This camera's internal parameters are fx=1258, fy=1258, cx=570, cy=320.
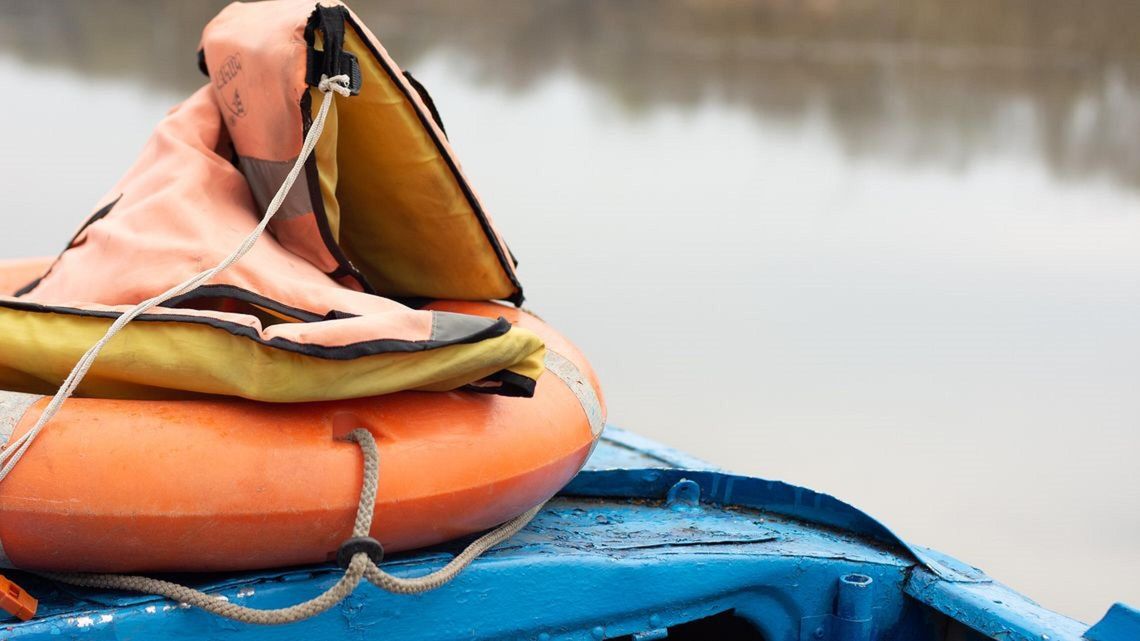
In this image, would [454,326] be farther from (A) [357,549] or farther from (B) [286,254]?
(B) [286,254]

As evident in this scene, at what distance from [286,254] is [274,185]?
131mm

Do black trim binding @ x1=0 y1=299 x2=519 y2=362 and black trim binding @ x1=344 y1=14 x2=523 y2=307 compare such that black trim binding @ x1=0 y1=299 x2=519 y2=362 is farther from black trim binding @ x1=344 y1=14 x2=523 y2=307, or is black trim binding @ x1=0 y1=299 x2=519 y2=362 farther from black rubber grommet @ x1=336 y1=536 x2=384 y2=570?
black trim binding @ x1=344 y1=14 x2=523 y2=307

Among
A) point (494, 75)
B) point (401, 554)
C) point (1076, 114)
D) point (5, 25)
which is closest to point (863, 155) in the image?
point (1076, 114)

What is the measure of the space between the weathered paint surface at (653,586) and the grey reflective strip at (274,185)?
0.51 meters

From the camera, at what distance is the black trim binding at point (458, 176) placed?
1.58 m

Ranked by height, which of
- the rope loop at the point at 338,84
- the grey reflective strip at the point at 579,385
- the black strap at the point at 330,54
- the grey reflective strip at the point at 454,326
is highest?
the black strap at the point at 330,54

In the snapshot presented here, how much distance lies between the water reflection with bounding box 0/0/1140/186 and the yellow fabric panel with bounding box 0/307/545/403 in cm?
753

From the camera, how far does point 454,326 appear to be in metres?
1.33

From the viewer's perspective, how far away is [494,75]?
941cm

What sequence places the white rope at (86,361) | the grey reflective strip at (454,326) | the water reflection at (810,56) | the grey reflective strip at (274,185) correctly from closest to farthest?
1. the white rope at (86,361)
2. the grey reflective strip at (454,326)
3. the grey reflective strip at (274,185)
4. the water reflection at (810,56)

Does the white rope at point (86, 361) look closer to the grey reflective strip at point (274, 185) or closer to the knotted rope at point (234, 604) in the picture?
the knotted rope at point (234, 604)

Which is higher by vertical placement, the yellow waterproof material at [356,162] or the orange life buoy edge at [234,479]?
the yellow waterproof material at [356,162]

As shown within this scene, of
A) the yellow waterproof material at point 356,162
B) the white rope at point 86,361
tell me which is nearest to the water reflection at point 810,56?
the yellow waterproof material at point 356,162

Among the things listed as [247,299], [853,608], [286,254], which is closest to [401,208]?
[286,254]
